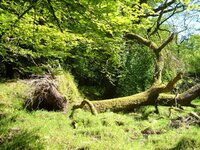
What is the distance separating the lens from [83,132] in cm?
898

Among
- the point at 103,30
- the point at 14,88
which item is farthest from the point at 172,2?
the point at 103,30

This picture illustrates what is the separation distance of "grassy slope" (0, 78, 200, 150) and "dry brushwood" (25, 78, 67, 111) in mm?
568

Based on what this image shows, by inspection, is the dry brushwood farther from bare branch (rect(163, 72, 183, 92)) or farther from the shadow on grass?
bare branch (rect(163, 72, 183, 92))

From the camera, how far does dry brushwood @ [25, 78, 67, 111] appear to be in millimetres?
12156

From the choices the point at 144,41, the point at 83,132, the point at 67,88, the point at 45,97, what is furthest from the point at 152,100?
the point at 83,132

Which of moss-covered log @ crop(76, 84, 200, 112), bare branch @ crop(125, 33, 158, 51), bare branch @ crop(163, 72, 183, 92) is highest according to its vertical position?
bare branch @ crop(125, 33, 158, 51)

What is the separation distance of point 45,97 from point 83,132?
3.66 m

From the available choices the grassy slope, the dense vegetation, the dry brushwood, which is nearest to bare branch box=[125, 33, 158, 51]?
the dense vegetation

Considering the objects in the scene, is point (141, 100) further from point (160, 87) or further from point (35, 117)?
point (35, 117)

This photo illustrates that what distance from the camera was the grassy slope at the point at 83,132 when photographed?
25.3 ft

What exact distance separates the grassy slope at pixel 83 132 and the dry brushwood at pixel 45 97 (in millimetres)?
568

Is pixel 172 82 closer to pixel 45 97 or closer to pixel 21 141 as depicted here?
pixel 45 97

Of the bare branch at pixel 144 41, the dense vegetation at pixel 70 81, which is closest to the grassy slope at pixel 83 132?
the dense vegetation at pixel 70 81

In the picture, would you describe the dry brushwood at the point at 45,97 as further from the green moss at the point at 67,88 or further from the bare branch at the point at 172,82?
the bare branch at the point at 172,82
